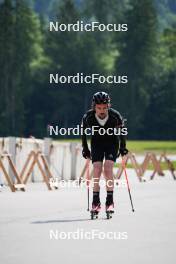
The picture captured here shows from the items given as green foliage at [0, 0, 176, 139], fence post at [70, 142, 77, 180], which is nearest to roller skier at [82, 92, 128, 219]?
fence post at [70, 142, 77, 180]

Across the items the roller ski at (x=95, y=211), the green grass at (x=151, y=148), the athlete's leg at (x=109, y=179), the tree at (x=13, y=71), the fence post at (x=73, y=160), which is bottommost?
the roller ski at (x=95, y=211)

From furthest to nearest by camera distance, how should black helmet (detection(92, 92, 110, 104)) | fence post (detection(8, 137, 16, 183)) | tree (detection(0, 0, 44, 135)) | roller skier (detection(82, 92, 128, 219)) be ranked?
tree (detection(0, 0, 44, 135)), fence post (detection(8, 137, 16, 183)), roller skier (detection(82, 92, 128, 219)), black helmet (detection(92, 92, 110, 104))

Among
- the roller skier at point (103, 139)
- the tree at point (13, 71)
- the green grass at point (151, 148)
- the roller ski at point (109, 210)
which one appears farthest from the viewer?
the tree at point (13, 71)

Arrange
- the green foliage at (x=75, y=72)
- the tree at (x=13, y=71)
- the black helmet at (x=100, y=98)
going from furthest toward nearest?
the green foliage at (x=75, y=72), the tree at (x=13, y=71), the black helmet at (x=100, y=98)

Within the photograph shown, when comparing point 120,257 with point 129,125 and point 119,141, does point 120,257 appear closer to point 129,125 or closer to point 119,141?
point 119,141

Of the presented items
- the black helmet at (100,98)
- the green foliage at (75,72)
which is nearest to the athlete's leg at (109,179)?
the black helmet at (100,98)

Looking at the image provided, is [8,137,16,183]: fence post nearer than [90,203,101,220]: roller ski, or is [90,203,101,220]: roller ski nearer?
[90,203,101,220]: roller ski

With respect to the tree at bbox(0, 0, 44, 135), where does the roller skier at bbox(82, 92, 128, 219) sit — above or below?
below

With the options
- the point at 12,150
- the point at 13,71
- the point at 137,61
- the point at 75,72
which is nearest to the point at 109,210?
the point at 12,150

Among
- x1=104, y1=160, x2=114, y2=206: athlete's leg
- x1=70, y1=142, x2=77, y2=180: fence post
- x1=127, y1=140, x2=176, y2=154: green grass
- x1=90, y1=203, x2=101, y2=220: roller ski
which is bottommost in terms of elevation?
x1=90, y1=203, x2=101, y2=220: roller ski

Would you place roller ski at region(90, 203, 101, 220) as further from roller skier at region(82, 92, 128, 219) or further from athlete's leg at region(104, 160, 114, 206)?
athlete's leg at region(104, 160, 114, 206)

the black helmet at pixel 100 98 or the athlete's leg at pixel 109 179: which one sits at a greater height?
the black helmet at pixel 100 98

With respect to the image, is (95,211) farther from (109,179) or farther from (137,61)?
(137,61)

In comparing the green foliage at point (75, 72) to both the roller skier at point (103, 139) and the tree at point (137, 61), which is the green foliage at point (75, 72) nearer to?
the tree at point (137, 61)
